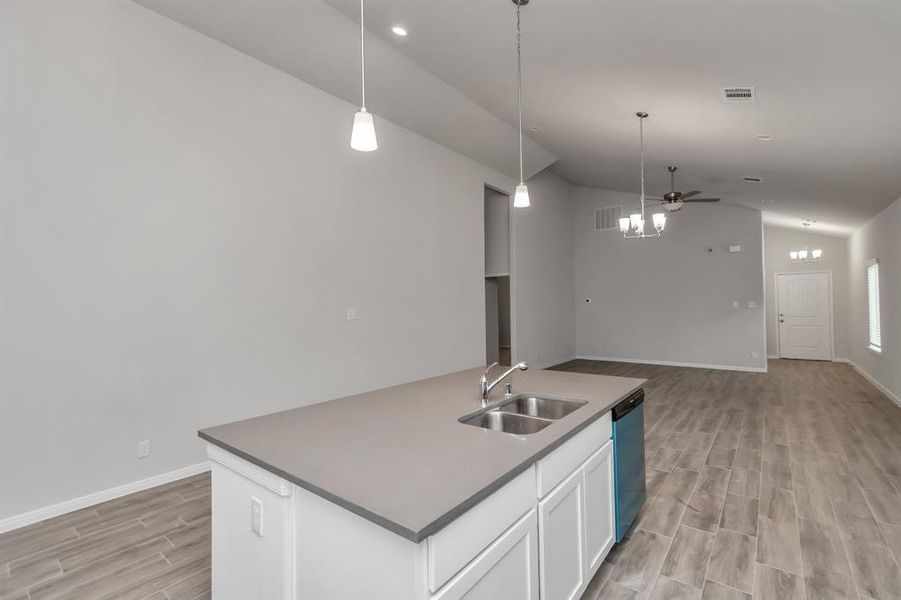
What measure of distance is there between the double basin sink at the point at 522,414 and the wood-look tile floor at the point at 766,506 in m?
0.80

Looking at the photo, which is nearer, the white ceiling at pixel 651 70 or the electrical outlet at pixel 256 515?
the electrical outlet at pixel 256 515

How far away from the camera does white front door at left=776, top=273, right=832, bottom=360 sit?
920 centimetres

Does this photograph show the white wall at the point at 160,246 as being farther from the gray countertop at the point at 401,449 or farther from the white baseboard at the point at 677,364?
the white baseboard at the point at 677,364

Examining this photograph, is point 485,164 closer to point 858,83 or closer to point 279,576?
point 858,83

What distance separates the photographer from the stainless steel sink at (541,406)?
215 centimetres

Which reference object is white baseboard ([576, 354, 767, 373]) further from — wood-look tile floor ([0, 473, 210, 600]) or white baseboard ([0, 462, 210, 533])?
wood-look tile floor ([0, 473, 210, 600])

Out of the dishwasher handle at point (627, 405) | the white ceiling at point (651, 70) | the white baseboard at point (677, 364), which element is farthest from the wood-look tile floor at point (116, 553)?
the white baseboard at point (677, 364)

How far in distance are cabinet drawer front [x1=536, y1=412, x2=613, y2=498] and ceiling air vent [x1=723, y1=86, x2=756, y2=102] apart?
2.58 m

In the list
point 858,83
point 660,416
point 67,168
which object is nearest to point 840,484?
point 660,416

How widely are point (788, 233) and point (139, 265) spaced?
1158 cm

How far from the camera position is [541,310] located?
8.35 m

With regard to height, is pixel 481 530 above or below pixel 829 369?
above

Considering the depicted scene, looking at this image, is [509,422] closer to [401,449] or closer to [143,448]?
[401,449]

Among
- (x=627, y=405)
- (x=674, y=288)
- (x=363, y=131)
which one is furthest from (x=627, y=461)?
(x=674, y=288)
